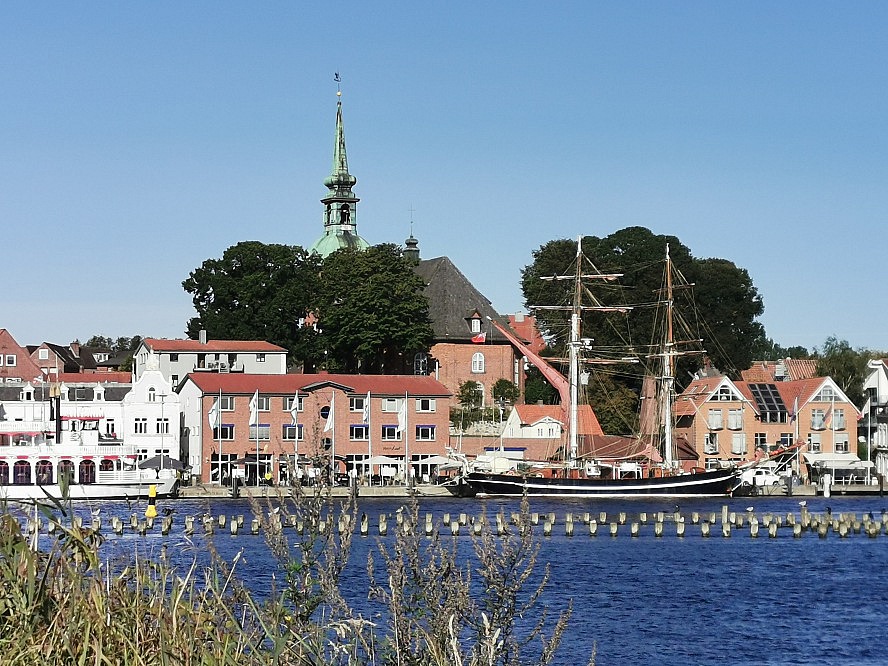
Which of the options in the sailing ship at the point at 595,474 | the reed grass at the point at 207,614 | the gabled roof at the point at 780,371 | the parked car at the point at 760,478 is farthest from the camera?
the gabled roof at the point at 780,371

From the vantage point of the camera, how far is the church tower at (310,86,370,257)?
153250mm

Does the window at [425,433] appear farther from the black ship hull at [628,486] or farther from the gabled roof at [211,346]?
the gabled roof at [211,346]

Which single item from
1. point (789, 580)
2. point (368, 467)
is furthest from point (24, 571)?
point (368, 467)

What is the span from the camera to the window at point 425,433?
337 ft

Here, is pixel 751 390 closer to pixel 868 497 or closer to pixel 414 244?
pixel 868 497

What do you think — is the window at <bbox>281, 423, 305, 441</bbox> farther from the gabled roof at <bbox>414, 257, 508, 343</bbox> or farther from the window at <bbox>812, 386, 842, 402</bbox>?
the window at <bbox>812, 386, 842, 402</bbox>

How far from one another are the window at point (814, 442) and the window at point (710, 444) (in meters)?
7.61

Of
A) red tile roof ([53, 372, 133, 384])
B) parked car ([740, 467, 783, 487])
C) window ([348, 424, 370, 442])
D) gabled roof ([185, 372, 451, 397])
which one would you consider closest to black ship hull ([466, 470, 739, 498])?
parked car ([740, 467, 783, 487])

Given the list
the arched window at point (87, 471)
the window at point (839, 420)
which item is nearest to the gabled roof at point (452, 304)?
the window at point (839, 420)

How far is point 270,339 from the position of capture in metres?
120

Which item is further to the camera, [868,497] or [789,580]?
[868,497]

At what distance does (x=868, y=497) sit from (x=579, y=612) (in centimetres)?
6683

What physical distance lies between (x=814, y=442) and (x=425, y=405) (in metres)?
33.7

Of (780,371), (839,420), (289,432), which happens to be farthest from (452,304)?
(839,420)
